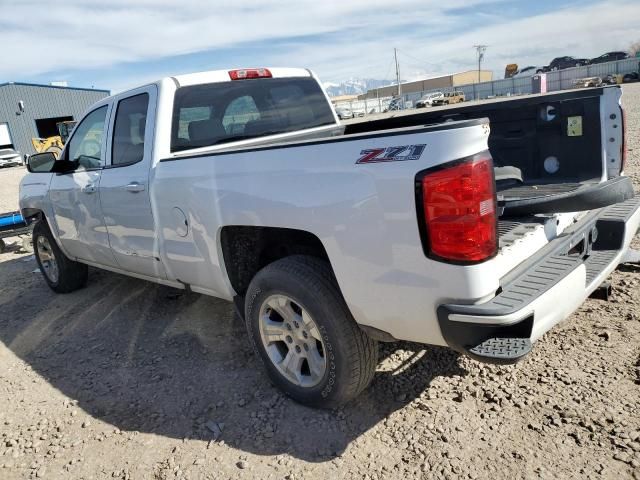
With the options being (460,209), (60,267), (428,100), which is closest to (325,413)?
(460,209)

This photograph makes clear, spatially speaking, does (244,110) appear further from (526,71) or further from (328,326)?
(526,71)

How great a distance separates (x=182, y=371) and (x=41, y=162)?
9.12 feet

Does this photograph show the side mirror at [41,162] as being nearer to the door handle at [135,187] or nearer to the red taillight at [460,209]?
the door handle at [135,187]

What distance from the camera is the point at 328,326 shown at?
266 cm

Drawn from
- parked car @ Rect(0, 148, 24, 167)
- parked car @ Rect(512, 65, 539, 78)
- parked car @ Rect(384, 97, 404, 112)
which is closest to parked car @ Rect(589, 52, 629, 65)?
parked car @ Rect(512, 65, 539, 78)

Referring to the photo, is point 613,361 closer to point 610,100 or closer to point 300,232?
point 610,100

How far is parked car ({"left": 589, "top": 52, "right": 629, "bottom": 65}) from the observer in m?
59.3

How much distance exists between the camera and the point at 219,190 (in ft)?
10.0

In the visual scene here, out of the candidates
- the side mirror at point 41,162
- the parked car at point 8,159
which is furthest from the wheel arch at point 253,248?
the parked car at point 8,159

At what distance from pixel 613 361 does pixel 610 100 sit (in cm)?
170

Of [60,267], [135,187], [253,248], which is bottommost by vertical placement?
[60,267]

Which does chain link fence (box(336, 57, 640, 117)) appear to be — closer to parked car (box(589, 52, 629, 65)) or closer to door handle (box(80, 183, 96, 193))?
parked car (box(589, 52, 629, 65))

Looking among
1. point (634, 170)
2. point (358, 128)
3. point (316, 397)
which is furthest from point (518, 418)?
point (634, 170)

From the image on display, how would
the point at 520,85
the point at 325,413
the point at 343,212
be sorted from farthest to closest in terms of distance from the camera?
the point at 520,85 < the point at 325,413 < the point at 343,212
